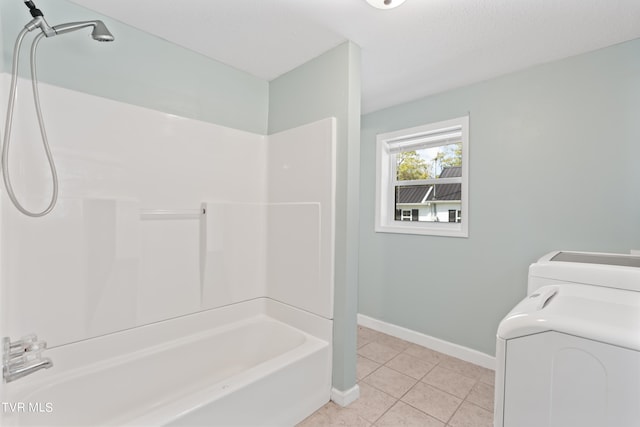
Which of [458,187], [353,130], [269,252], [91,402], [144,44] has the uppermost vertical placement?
[144,44]

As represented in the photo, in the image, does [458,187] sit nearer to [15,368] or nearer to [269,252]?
[269,252]

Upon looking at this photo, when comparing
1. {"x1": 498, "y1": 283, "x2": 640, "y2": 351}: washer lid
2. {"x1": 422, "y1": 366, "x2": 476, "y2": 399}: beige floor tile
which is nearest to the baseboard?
{"x1": 422, "y1": 366, "x2": 476, "y2": 399}: beige floor tile

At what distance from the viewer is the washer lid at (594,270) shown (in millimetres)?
1240

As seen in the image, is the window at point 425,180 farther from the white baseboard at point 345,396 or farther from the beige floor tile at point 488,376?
the white baseboard at point 345,396

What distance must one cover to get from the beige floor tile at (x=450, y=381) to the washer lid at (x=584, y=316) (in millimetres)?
1121

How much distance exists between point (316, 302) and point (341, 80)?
149cm

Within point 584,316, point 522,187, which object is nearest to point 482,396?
point 584,316

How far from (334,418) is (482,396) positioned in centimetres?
103

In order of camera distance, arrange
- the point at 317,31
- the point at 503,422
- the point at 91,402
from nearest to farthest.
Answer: the point at 503,422
the point at 91,402
the point at 317,31

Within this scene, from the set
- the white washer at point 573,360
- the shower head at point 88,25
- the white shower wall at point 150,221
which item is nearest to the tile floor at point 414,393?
the white shower wall at point 150,221

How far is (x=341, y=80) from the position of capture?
1.89 meters

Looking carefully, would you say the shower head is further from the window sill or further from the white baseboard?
the window sill

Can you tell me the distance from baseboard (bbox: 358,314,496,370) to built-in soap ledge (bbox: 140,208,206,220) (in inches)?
81.9

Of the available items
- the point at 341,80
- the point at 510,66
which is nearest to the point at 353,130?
the point at 341,80
